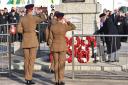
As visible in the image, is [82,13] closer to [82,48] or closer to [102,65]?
[82,48]

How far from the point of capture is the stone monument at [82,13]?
54.4 feet

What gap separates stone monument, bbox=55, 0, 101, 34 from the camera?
16594 millimetres

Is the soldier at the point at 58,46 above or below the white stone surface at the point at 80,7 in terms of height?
below

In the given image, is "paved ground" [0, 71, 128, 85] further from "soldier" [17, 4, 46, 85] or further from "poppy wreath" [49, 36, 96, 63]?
"poppy wreath" [49, 36, 96, 63]

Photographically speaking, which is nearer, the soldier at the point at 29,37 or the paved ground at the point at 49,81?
the soldier at the point at 29,37

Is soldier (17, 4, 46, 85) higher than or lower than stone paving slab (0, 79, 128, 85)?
higher

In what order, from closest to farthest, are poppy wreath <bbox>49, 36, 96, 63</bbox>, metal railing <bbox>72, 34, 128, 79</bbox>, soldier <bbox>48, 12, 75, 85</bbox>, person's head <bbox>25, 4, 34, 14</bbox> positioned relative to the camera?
soldier <bbox>48, 12, 75, 85</bbox>
person's head <bbox>25, 4, 34, 14</bbox>
metal railing <bbox>72, 34, 128, 79</bbox>
poppy wreath <bbox>49, 36, 96, 63</bbox>

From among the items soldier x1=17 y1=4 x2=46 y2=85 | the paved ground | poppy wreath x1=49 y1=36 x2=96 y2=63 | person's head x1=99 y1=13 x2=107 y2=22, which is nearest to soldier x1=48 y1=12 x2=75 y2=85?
soldier x1=17 y1=4 x2=46 y2=85

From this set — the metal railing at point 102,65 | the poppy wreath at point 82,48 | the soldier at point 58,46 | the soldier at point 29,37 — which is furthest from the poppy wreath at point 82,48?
the soldier at point 58,46

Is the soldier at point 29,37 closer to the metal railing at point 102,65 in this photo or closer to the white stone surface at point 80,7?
the metal railing at point 102,65

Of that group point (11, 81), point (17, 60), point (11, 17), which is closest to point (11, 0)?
point (11, 17)

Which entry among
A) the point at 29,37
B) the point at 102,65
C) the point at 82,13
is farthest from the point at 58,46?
the point at 82,13

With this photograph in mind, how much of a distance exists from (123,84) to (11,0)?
1880 centimetres

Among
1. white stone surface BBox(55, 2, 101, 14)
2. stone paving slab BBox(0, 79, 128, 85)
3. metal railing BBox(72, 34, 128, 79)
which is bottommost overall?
stone paving slab BBox(0, 79, 128, 85)
